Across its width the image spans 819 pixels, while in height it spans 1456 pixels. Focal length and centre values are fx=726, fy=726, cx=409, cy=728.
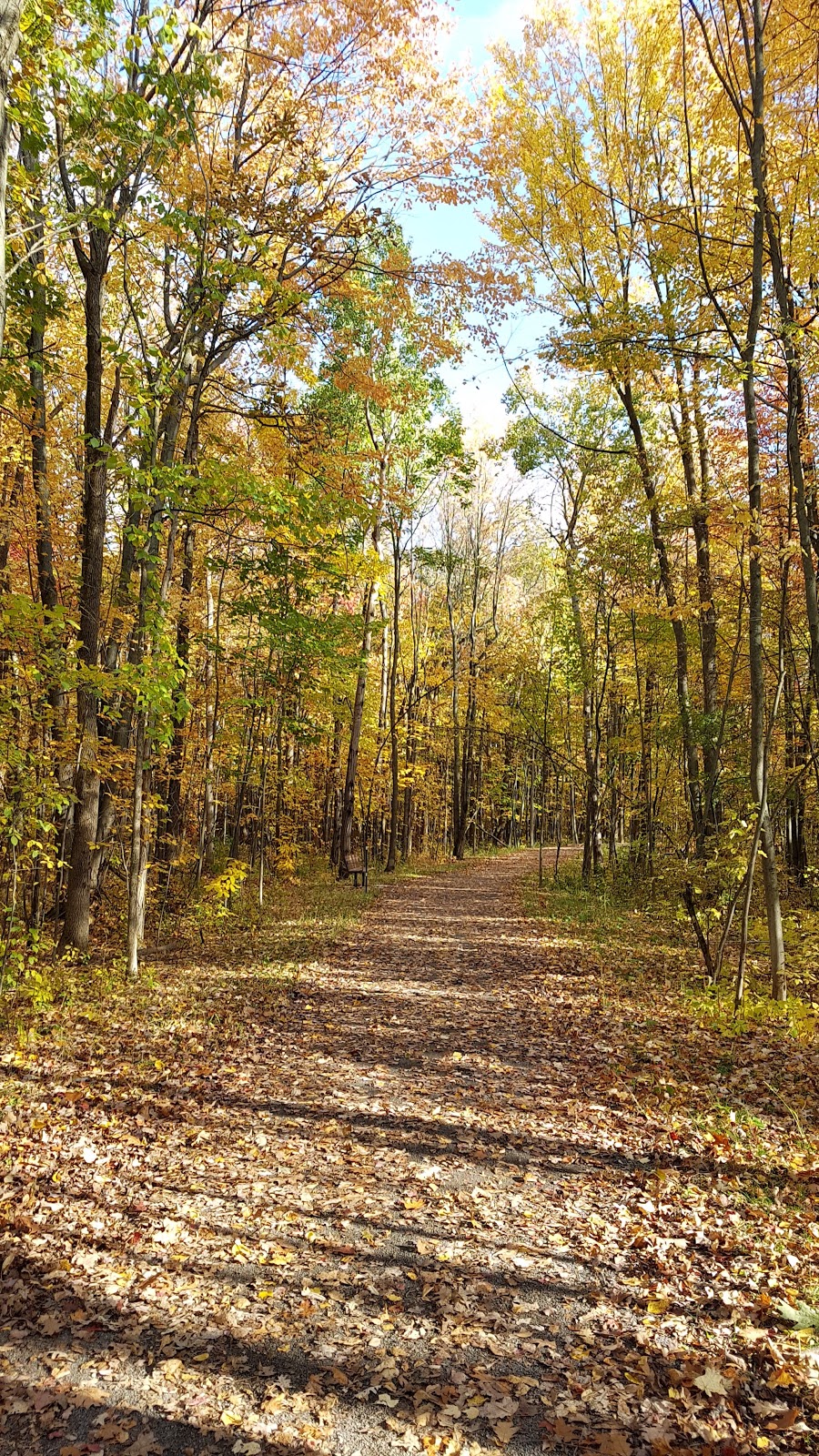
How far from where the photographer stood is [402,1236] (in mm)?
4090

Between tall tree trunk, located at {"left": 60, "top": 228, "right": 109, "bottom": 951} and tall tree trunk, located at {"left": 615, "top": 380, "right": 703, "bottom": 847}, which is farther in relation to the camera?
tall tree trunk, located at {"left": 615, "top": 380, "right": 703, "bottom": 847}

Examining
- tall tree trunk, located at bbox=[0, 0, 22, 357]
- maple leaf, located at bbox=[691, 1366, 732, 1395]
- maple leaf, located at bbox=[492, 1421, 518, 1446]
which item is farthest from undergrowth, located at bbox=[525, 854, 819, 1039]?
tall tree trunk, located at bbox=[0, 0, 22, 357]

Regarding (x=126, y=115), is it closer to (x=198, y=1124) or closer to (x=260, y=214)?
(x=260, y=214)

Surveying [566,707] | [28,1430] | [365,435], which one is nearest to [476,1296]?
[28,1430]

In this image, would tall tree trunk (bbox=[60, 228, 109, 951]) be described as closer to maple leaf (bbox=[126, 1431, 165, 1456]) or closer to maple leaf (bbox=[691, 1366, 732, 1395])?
maple leaf (bbox=[126, 1431, 165, 1456])

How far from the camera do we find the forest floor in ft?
9.50

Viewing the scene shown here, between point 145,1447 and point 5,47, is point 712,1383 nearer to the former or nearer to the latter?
point 145,1447

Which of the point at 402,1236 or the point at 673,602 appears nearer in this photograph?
the point at 402,1236

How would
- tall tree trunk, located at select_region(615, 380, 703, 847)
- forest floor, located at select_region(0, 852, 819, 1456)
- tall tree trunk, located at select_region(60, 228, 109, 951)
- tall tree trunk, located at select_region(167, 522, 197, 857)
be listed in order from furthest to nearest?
1. tall tree trunk, located at select_region(167, 522, 197, 857)
2. tall tree trunk, located at select_region(615, 380, 703, 847)
3. tall tree trunk, located at select_region(60, 228, 109, 951)
4. forest floor, located at select_region(0, 852, 819, 1456)

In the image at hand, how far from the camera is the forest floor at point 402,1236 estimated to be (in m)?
2.89

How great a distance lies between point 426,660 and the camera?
30.8 m

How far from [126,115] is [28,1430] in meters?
8.22

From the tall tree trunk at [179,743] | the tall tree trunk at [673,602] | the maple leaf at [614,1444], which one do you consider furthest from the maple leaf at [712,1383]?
the tall tree trunk at [179,743]

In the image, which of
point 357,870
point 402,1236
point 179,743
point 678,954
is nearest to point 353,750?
point 357,870
